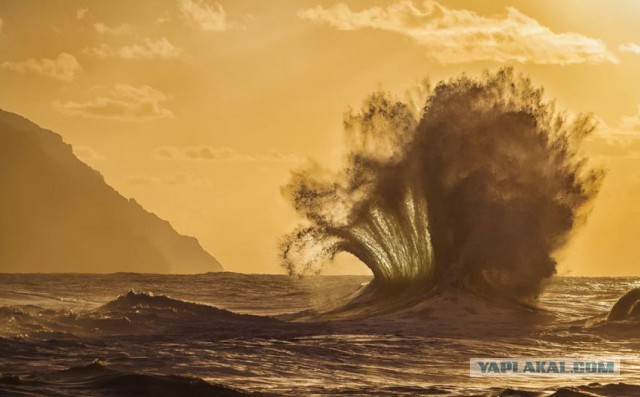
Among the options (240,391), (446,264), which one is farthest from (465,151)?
(240,391)

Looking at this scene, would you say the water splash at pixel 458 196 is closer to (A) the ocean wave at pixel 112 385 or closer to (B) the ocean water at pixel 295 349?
(B) the ocean water at pixel 295 349

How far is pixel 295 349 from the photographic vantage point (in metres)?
21.6

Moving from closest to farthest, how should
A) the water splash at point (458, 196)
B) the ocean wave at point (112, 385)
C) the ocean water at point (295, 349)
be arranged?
1. the ocean wave at point (112, 385)
2. the ocean water at point (295, 349)
3. the water splash at point (458, 196)

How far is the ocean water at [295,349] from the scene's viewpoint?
16.1 metres

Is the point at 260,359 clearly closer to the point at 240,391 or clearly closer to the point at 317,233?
the point at 240,391

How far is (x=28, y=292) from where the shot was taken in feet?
144

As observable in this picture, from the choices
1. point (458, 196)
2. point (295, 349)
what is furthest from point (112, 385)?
point (458, 196)

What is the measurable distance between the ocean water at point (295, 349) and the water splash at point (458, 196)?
2.00 meters

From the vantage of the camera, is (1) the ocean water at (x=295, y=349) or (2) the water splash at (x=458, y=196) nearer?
(1) the ocean water at (x=295, y=349)

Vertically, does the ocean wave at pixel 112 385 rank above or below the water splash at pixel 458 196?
below

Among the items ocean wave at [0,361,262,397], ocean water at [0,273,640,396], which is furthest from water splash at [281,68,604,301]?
ocean wave at [0,361,262,397]

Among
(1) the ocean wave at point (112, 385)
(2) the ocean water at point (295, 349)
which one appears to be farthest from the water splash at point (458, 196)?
(1) the ocean wave at point (112, 385)

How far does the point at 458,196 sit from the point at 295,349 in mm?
14160

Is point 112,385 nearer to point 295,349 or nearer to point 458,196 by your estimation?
point 295,349
